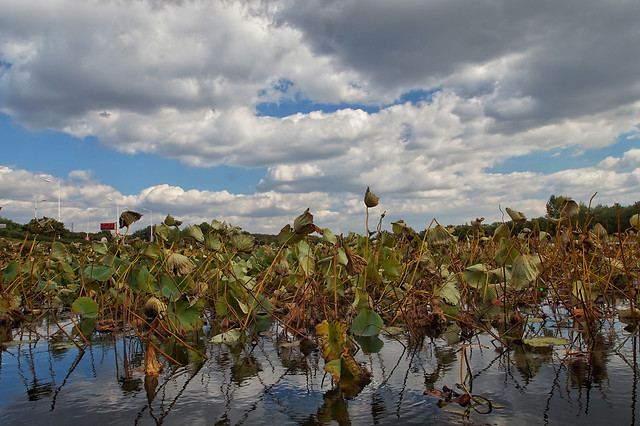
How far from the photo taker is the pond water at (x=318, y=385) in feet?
3.75

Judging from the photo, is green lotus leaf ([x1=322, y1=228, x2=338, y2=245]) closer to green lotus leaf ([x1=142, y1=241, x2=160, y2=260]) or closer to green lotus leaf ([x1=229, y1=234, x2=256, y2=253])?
green lotus leaf ([x1=229, y1=234, x2=256, y2=253])

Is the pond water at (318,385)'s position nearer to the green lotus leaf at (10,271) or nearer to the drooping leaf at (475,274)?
the drooping leaf at (475,274)

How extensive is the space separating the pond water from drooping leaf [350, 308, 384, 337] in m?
0.08

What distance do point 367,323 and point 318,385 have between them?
0.54 metres

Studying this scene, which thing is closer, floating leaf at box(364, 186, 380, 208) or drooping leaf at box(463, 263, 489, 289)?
floating leaf at box(364, 186, 380, 208)

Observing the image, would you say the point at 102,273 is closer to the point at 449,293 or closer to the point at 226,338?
the point at 226,338

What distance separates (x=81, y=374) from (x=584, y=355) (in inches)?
75.8

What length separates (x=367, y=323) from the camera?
74.0 inches

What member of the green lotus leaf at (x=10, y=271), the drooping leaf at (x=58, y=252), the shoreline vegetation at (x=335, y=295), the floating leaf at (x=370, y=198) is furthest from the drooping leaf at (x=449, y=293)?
the green lotus leaf at (x=10, y=271)

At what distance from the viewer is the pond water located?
1144 mm

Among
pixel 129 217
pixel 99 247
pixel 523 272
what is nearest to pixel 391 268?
pixel 523 272

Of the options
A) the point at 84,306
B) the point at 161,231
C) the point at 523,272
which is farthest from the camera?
the point at 161,231

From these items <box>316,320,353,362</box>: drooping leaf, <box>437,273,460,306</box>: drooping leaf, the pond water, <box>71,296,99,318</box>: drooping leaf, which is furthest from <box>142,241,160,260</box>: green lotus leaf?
<box>437,273,460,306</box>: drooping leaf

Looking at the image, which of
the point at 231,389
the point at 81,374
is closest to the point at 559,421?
the point at 231,389
